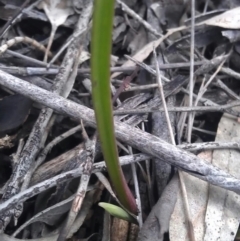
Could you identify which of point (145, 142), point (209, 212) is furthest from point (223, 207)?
point (145, 142)

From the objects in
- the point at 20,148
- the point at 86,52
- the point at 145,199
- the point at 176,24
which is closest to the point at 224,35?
the point at 176,24

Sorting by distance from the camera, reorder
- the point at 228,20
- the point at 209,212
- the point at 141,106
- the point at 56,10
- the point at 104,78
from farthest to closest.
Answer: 1. the point at 56,10
2. the point at 228,20
3. the point at 141,106
4. the point at 209,212
5. the point at 104,78

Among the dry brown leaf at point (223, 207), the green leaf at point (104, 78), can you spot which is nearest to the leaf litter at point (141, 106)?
the dry brown leaf at point (223, 207)

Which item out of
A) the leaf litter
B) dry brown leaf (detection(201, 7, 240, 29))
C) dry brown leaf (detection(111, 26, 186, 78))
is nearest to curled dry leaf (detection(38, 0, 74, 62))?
the leaf litter

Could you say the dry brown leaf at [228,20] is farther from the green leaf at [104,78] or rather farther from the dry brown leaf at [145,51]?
the green leaf at [104,78]

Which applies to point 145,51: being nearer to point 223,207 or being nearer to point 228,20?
point 228,20

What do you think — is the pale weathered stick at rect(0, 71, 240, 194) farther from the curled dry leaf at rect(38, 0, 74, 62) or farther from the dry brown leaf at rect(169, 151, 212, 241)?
the curled dry leaf at rect(38, 0, 74, 62)
